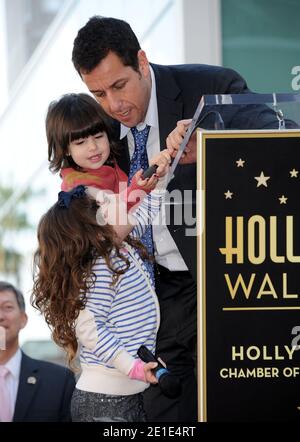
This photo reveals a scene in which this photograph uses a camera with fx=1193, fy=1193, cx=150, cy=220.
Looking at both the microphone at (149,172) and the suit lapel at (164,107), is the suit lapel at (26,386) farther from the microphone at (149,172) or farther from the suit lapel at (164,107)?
the microphone at (149,172)

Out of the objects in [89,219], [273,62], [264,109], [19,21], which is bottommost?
[89,219]

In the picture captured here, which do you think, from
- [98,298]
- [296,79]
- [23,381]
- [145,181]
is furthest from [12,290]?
[145,181]

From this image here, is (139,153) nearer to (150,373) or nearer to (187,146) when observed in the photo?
(187,146)

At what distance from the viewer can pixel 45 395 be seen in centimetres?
580

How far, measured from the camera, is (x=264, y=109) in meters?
3.37

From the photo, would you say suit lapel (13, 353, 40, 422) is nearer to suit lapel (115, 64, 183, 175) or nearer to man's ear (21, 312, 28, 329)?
man's ear (21, 312, 28, 329)

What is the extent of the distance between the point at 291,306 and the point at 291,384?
0.21 meters

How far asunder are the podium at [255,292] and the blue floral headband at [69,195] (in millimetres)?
846

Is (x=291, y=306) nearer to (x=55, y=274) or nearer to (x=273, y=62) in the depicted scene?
(x=55, y=274)

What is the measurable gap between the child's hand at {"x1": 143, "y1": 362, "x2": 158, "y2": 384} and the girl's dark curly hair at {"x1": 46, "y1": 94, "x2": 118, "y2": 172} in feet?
2.68

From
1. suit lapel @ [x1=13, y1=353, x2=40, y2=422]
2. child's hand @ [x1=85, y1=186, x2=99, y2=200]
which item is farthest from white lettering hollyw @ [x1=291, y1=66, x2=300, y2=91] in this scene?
child's hand @ [x1=85, y1=186, x2=99, y2=200]

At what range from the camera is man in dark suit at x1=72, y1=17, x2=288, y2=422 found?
4025mm

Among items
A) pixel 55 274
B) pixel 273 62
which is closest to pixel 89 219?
pixel 55 274

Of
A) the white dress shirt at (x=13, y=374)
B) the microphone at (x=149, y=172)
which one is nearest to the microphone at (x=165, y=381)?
the microphone at (x=149, y=172)
